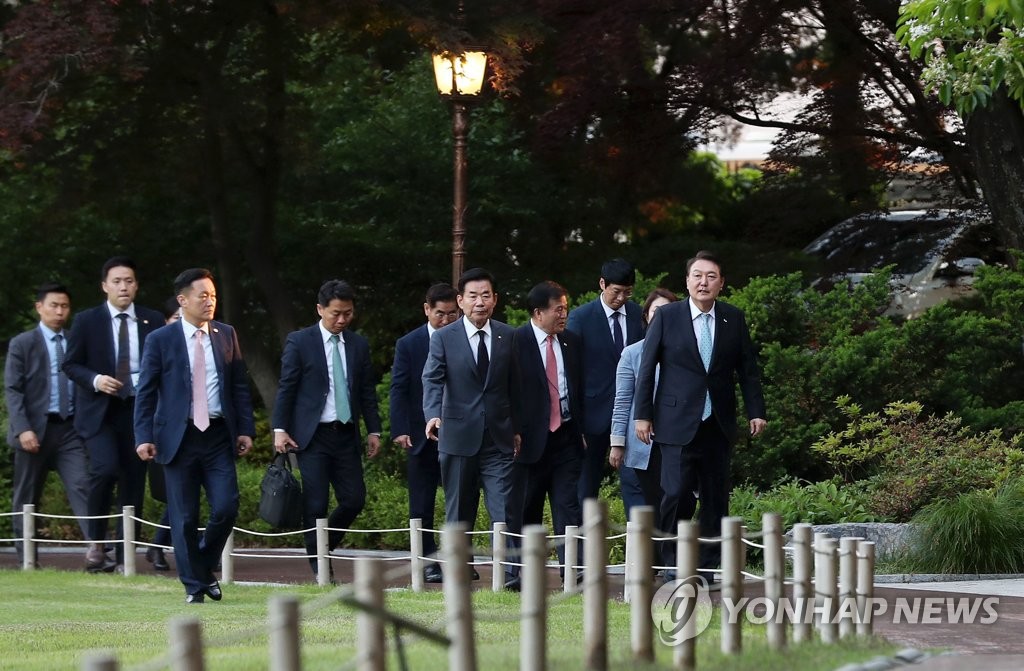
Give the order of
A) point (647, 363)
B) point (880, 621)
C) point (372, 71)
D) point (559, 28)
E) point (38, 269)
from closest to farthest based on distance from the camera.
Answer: point (880, 621) < point (647, 363) < point (559, 28) < point (38, 269) < point (372, 71)

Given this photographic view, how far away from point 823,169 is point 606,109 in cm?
238

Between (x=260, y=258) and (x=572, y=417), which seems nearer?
(x=572, y=417)

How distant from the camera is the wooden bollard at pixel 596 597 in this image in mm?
6855

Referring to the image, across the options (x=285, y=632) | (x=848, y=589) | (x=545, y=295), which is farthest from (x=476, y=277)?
(x=285, y=632)

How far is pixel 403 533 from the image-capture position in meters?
14.6

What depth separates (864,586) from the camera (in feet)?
27.6

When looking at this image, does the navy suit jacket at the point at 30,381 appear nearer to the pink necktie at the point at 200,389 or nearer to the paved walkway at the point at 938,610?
the paved walkway at the point at 938,610

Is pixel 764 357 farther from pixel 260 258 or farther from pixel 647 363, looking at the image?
pixel 260 258

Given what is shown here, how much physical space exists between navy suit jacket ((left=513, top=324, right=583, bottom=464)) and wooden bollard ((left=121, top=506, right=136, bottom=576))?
3.15 meters

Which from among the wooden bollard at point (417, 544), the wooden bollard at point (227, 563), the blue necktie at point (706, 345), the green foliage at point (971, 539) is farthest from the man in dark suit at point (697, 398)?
the wooden bollard at point (227, 563)

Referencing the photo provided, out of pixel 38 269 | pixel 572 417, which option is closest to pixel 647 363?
pixel 572 417

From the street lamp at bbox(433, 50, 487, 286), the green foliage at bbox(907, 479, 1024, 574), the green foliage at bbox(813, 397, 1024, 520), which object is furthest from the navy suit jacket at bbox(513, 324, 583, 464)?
the street lamp at bbox(433, 50, 487, 286)

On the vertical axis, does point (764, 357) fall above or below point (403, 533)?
above

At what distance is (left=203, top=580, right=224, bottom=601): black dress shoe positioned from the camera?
35.1 feet
